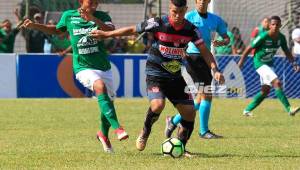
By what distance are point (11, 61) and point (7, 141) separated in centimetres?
1118

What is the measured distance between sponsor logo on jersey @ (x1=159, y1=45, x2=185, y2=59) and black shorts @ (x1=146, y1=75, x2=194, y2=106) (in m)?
0.32

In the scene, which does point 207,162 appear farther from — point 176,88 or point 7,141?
point 7,141

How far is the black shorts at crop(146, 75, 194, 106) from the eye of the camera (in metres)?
11.0

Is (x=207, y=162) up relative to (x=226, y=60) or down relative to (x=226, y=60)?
up

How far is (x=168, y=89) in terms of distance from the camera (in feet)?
36.3

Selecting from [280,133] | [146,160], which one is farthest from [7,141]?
[280,133]

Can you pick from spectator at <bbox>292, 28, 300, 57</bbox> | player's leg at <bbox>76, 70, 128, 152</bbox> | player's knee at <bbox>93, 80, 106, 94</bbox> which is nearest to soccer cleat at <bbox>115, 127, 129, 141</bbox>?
player's leg at <bbox>76, 70, 128, 152</bbox>

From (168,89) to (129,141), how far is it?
8.49 ft

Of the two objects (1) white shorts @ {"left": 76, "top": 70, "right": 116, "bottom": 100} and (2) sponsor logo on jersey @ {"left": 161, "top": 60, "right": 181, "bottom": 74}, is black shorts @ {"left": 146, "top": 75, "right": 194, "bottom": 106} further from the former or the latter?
(1) white shorts @ {"left": 76, "top": 70, "right": 116, "bottom": 100}

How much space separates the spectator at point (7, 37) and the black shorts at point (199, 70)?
11740 millimetres

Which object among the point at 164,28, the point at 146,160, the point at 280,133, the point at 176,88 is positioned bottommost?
the point at 280,133

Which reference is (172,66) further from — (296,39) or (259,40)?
(296,39)

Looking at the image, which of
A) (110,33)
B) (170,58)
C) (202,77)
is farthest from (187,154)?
(202,77)

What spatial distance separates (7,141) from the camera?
1318 centimetres
